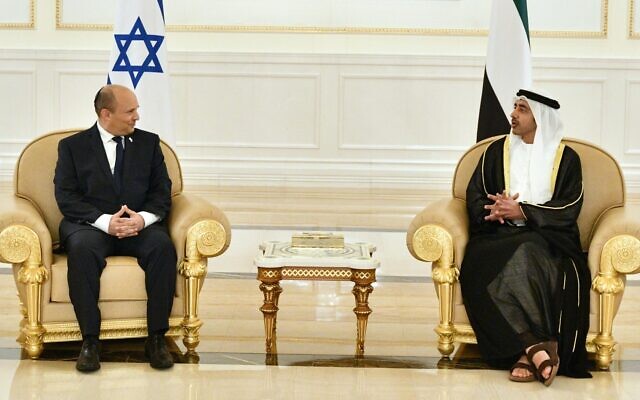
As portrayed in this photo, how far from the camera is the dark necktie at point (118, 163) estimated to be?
448 centimetres

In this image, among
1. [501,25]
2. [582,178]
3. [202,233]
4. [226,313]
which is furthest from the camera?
[501,25]

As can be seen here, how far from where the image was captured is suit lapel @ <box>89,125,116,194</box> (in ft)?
14.6

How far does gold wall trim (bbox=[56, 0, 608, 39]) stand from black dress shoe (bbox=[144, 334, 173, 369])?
6090 mm

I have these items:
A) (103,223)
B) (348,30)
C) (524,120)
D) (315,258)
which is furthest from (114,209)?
(348,30)

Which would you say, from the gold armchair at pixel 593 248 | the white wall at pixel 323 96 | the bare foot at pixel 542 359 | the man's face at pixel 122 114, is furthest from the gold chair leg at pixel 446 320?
the white wall at pixel 323 96

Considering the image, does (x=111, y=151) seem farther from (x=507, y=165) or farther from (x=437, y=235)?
(x=507, y=165)

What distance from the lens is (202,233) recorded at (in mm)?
4320

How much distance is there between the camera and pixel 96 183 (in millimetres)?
4438

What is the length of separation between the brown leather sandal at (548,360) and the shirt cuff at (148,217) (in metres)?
1.70

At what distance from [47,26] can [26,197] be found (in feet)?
18.8

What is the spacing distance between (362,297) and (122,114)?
4.35 feet

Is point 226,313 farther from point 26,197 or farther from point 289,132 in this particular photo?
point 289,132

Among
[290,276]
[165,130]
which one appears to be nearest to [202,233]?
[290,276]

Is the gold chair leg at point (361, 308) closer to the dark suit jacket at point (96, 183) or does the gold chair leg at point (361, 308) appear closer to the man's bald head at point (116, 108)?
the dark suit jacket at point (96, 183)
